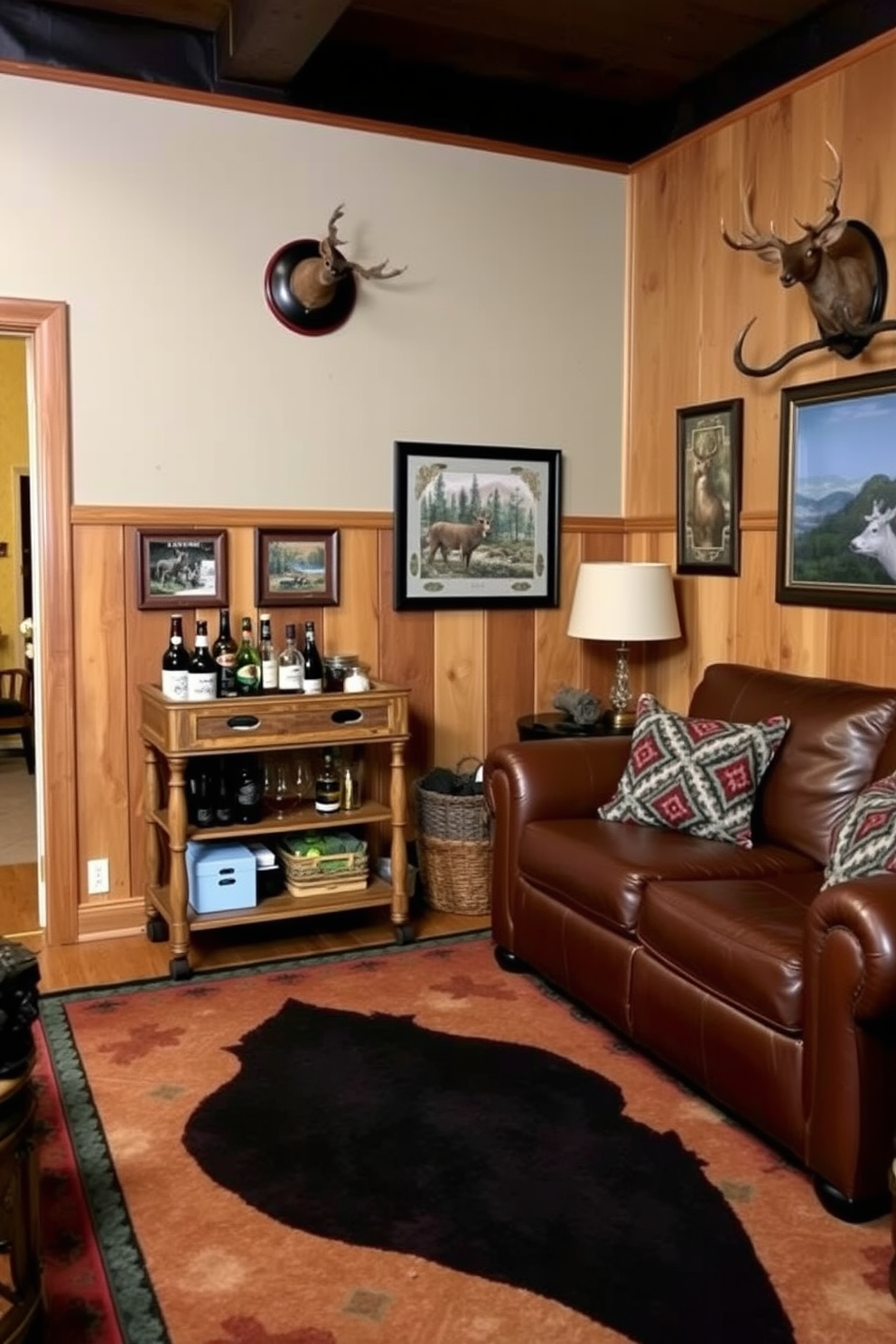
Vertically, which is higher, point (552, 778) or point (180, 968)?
point (552, 778)

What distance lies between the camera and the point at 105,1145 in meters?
2.64

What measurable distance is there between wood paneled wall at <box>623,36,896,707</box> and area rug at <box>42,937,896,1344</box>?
4.77 feet

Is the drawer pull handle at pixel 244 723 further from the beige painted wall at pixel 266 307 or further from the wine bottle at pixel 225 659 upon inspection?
the beige painted wall at pixel 266 307

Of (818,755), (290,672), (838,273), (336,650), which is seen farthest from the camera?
(336,650)

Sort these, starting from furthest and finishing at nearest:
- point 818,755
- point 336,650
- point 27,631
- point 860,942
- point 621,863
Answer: point 27,631
point 336,650
point 818,755
point 621,863
point 860,942

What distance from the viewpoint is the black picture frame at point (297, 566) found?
415cm

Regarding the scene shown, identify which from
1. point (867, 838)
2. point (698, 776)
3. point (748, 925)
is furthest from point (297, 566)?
point (867, 838)

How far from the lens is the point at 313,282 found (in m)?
4.03

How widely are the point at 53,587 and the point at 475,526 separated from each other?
1.52 meters

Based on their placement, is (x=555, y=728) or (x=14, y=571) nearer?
(x=555, y=728)

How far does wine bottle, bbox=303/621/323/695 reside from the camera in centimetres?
391

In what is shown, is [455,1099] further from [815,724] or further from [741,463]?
[741,463]

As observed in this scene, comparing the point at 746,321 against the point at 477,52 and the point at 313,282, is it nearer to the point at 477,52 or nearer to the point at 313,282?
the point at 477,52

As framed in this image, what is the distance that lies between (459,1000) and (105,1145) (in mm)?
1139
